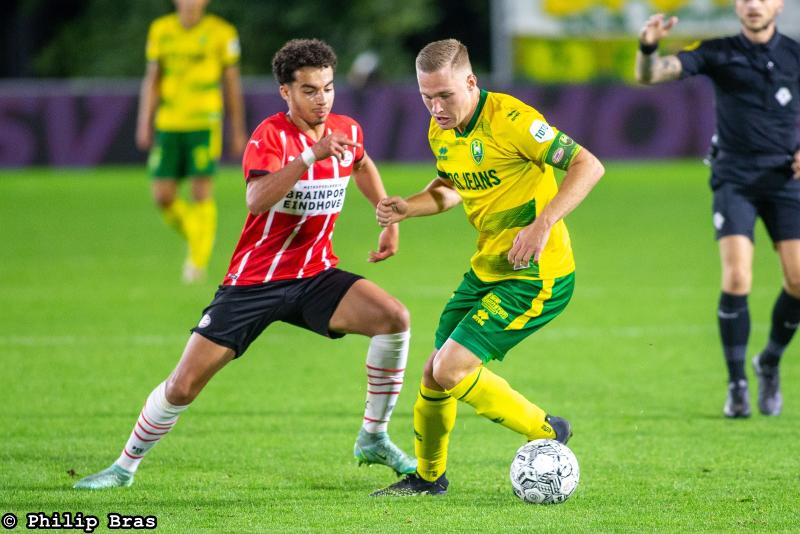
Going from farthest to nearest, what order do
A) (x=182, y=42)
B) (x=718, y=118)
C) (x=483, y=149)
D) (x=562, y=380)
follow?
(x=182, y=42) < (x=562, y=380) < (x=718, y=118) < (x=483, y=149)

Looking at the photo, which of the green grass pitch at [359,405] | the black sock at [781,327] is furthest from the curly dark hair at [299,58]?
the black sock at [781,327]

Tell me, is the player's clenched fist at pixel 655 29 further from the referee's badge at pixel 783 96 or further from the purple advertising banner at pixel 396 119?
the purple advertising banner at pixel 396 119

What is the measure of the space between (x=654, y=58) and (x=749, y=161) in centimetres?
80

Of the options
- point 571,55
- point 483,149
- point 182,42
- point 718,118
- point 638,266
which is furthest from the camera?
point 571,55

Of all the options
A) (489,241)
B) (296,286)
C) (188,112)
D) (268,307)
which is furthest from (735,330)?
(188,112)

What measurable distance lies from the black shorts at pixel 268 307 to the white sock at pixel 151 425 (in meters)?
0.33

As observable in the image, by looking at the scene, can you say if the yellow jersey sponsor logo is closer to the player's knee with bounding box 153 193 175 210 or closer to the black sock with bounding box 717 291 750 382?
the black sock with bounding box 717 291 750 382

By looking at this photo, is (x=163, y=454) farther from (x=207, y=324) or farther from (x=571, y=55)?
(x=571, y=55)

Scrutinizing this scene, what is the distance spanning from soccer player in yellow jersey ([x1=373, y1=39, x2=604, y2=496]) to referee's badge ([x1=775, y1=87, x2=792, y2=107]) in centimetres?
225

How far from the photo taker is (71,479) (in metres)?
5.75

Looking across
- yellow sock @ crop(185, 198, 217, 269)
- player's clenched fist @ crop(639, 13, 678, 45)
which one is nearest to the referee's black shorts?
player's clenched fist @ crop(639, 13, 678, 45)

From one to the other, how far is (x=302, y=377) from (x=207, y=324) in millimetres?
2666

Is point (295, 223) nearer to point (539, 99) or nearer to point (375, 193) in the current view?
point (375, 193)

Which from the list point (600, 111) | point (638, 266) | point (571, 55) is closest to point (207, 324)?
point (638, 266)
